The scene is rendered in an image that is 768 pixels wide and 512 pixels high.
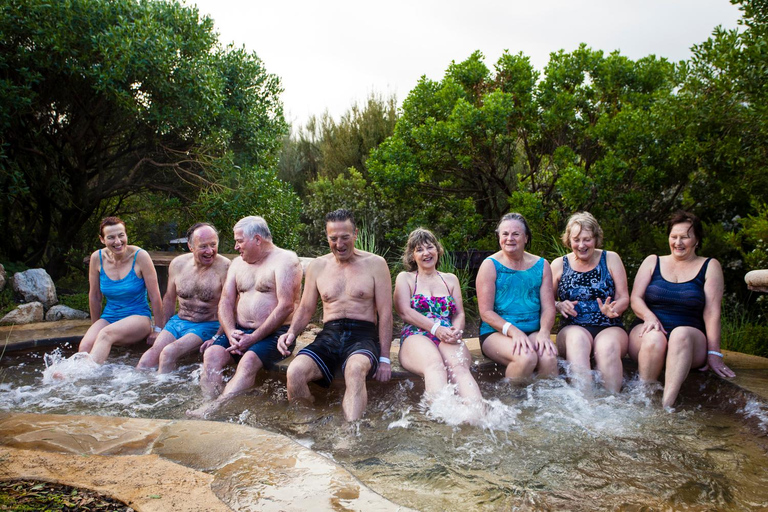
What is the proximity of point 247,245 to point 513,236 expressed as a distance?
2.13 m

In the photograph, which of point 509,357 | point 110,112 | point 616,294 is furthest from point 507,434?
point 110,112

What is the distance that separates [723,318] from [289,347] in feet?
14.4

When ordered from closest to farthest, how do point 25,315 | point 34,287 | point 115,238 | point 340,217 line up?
point 340,217 → point 115,238 → point 25,315 → point 34,287

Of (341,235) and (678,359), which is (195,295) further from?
(678,359)

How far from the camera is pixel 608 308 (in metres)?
4.21

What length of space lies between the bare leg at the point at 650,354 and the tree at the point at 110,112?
576cm

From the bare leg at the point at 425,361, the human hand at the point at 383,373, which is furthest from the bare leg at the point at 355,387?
the bare leg at the point at 425,361

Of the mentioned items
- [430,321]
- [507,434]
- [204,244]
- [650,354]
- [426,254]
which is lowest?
[507,434]

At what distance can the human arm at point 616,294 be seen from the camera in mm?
4195

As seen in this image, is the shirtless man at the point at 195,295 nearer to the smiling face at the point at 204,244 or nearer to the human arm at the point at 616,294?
the smiling face at the point at 204,244

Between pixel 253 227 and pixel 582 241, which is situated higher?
pixel 253 227

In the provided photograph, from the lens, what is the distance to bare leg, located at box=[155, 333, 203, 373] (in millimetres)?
4652

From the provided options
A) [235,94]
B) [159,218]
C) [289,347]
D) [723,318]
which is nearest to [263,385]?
[289,347]

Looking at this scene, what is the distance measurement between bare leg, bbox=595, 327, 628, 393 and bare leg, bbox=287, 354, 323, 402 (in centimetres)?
205
